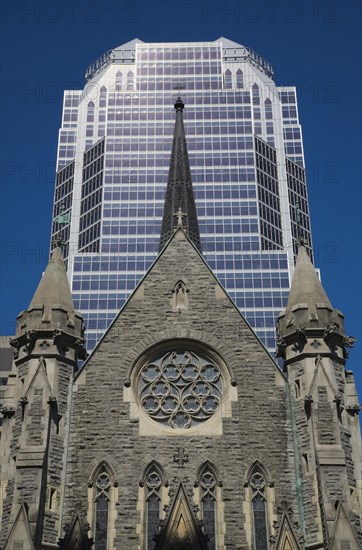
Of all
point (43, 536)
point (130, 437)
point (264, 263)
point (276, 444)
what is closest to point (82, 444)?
point (130, 437)

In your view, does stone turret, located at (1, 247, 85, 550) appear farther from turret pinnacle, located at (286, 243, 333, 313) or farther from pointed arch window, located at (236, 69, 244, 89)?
pointed arch window, located at (236, 69, 244, 89)

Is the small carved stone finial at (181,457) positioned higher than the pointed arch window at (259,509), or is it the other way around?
the small carved stone finial at (181,457)

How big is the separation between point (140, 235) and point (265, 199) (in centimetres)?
1356

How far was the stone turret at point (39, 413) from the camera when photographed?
2291cm

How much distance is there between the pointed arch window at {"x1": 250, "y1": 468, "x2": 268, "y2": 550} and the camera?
23547 millimetres

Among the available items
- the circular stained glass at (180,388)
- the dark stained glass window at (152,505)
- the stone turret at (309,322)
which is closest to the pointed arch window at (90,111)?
the stone turret at (309,322)

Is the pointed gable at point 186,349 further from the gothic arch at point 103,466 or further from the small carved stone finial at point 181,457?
the gothic arch at point 103,466

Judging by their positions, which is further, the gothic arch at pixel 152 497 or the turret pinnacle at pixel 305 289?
the turret pinnacle at pixel 305 289

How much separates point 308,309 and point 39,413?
8.66 m

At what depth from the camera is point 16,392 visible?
Result: 26016 millimetres

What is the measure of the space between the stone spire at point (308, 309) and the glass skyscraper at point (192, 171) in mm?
47408

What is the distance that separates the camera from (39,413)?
24.7 metres

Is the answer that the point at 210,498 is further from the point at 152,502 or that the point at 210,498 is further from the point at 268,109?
the point at 268,109

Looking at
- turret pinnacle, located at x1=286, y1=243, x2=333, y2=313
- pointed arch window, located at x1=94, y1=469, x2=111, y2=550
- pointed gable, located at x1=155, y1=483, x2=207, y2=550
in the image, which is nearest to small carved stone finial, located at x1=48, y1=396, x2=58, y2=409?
pointed arch window, located at x1=94, y1=469, x2=111, y2=550
